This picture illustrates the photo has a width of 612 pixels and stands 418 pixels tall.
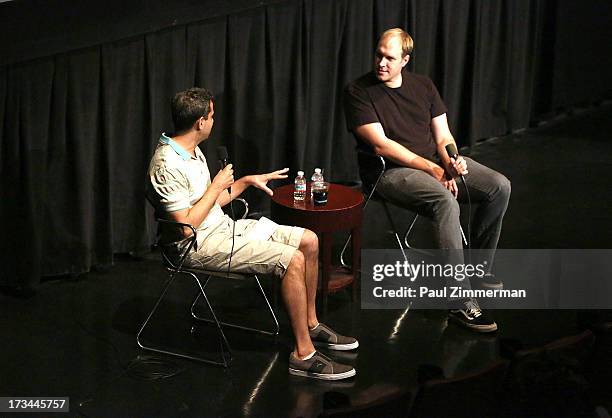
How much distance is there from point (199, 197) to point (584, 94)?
499 cm

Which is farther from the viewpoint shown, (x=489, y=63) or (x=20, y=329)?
(x=489, y=63)

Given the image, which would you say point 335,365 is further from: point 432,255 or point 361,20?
point 361,20

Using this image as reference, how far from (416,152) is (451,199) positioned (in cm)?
38

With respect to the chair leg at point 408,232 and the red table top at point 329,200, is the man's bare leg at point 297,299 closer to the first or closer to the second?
the red table top at point 329,200

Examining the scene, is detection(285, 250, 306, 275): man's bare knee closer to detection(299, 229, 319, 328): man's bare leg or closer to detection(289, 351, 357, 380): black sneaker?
detection(299, 229, 319, 328): man's bare leg

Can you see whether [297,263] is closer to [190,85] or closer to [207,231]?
[207,231]

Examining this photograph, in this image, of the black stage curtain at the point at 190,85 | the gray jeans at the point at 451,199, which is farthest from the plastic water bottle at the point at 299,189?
the black stage curtain at the point at 190,85

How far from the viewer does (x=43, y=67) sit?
513cm

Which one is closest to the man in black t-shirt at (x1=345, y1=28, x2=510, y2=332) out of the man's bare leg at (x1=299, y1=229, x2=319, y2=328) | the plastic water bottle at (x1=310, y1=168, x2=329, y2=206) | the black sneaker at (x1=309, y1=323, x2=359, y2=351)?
the plastic water bottle at (x1=310, y1=168, x2=329, y2=206)

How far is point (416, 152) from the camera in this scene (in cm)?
545

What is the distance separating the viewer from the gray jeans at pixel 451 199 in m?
5.19

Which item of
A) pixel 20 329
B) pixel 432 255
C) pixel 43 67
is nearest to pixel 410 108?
pixel 432 255

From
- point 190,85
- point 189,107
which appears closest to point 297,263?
point 189,107

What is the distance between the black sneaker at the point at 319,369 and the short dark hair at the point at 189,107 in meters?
1.10
